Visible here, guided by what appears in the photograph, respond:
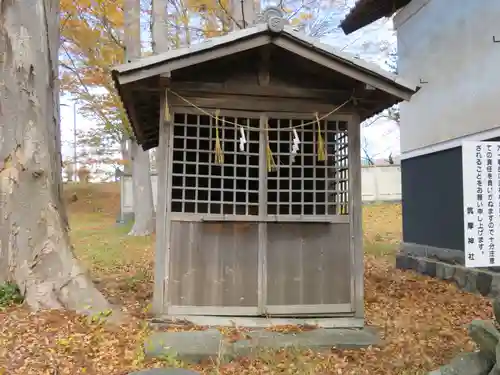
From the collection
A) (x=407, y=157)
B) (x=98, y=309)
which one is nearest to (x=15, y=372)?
(x=98, y=309)

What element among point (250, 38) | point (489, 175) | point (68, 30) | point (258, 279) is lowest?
point (258, 279)

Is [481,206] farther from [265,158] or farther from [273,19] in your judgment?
[273,19]

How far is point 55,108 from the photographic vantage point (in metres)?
6.77

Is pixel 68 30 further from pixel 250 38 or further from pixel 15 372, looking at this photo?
pixel 15 372

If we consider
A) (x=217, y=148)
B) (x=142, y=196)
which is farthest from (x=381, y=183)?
(x=217, y=148)

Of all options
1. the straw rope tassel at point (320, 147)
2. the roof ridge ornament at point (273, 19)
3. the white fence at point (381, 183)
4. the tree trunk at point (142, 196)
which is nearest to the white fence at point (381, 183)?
the white fence at point (381, 183)

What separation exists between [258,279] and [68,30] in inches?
534

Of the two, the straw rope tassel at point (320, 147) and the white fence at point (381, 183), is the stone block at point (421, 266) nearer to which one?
the straw rope tassel at point (320, 147)

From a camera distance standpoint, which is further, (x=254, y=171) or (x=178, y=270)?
(x=254, y=171)

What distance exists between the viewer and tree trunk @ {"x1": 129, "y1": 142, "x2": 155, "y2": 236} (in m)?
17.1

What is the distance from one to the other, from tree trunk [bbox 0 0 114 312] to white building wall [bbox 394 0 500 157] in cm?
712

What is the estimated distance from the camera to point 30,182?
242 inches

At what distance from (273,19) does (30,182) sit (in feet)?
12.4

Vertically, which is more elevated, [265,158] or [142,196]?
[265,158]
